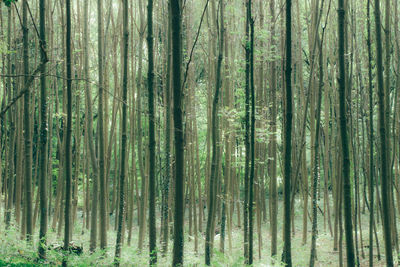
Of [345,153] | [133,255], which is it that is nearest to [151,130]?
[133,255]

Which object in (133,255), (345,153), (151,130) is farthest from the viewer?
(133,255)

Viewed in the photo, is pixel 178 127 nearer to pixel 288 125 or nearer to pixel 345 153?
pixel 288 125

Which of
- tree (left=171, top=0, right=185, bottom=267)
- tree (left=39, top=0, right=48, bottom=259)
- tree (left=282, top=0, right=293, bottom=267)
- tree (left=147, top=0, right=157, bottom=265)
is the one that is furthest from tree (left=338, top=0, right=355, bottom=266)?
tree (left=39, top=0, right=48, bottom=259)

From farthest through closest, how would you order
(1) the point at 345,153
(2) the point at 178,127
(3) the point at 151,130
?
(3) the point at 151,130, (2) the point at 178,127, (1) the point at 345,153

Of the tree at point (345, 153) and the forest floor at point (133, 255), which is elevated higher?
the tree at point (345, 153)

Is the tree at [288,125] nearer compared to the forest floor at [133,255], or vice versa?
the tree at [288,125]

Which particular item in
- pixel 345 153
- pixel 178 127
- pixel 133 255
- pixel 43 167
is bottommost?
pixel 133 255

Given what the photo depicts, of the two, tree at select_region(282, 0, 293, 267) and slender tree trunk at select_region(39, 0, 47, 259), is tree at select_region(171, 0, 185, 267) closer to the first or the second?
tree at select_region(282, 0, 293, 267)

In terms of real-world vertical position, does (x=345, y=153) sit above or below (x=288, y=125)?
below

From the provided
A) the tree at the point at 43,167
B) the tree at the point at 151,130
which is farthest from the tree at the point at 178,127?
the tree at the point at 43,167

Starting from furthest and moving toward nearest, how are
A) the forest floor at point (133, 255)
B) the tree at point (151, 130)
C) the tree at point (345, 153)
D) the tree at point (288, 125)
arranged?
the forest floor at point (133, 255), the tree at point (151, 130), the tree at point (288, 125), the tree at point (345, 153)

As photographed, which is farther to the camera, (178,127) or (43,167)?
(43,167)

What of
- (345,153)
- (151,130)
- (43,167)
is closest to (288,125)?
(345,153)

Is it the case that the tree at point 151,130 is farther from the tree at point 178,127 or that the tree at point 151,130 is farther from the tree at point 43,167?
the tree at point 43,167
